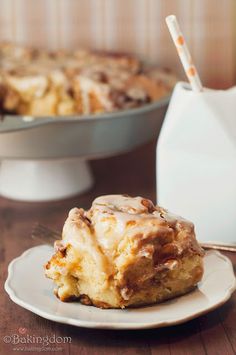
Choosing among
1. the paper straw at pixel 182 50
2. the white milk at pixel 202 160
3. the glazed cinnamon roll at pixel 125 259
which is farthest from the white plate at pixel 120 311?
the paper straw at pixel 182 50

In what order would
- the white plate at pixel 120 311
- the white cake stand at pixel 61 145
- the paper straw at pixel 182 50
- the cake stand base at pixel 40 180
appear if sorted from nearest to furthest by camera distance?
1. the white plate at pixel 120 311
2. the paper straw at pixel 182 50
3. the white cake stand at pixel 61 145
4. the cake stand base at pixel 40 180

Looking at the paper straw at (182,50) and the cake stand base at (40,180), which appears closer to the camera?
the paper straw at (182,50)

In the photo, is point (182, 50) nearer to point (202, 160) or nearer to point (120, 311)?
point (202, 160)

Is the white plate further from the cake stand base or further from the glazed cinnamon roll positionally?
the cake stand base

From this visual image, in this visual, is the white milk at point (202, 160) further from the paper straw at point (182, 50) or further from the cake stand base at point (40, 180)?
the cake stand base at point (40, 180)

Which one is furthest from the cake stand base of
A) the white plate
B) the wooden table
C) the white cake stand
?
the white plate

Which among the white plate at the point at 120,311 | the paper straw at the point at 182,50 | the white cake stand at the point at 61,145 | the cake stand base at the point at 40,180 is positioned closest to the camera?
the white plate at the point at 120,311

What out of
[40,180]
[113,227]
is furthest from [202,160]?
[40,180]
